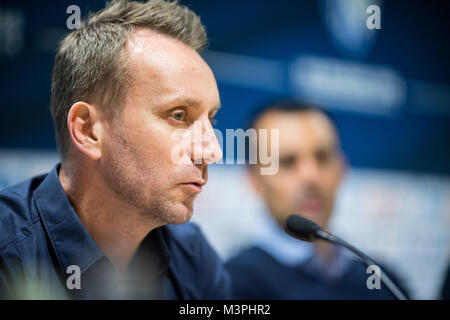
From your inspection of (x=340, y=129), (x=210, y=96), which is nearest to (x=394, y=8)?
(x=340, y=129)

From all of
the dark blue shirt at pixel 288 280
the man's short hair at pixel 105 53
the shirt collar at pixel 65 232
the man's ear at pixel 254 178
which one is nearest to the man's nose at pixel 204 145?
the man's short hair at pixel 105 53

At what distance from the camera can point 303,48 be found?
229cm

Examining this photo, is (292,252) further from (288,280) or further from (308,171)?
(308,171)

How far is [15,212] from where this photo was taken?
Result: 3.13 ft

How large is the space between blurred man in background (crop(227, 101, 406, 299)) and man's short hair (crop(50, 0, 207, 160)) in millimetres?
933

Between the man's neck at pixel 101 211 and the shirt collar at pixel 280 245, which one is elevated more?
the man's neck at pixel 101 211

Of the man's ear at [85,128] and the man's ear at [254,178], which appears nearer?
the man's ear at [85,128]

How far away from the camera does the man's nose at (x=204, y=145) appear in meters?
0.96

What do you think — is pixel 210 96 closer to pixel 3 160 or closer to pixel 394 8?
pixel 3 160

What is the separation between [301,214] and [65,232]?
1056 millimetres

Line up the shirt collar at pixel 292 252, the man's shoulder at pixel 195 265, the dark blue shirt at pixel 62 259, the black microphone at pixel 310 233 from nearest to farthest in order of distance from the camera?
the dark blue shirt at pixel 62 259, the black microphone at pixel 310 233, the man's shoulder at pixel 195 265, the shirt collar at pixel 292 252

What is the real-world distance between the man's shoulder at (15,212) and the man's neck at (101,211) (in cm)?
9

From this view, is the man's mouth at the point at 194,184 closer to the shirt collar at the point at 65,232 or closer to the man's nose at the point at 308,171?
the shirt collar at the point at 65,232

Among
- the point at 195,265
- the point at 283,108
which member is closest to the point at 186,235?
the point at 195,265
